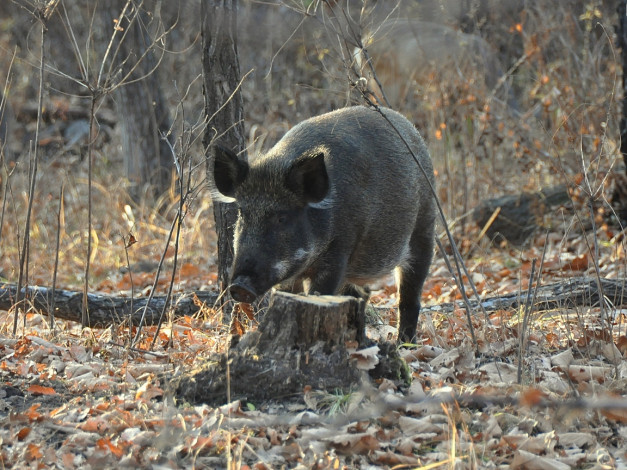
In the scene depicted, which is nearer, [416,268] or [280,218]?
[280,218]

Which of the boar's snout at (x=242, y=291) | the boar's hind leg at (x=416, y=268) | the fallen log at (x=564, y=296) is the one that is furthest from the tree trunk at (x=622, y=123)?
the boar's snout at (x=242, y=291)

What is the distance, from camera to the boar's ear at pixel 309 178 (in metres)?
4.87

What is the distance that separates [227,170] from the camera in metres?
5.11

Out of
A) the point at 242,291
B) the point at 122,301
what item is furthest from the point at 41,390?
the point at 122,301

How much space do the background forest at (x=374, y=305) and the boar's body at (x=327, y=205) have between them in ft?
1.11

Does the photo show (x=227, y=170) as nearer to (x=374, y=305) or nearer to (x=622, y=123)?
(x=374, y=305)

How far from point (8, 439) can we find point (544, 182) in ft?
27.8

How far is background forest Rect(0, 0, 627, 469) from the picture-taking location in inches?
135

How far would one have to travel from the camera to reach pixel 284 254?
4867 millimetres

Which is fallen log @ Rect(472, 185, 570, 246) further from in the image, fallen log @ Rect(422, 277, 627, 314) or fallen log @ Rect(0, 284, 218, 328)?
fallen log @ Rect(0, 284, 218, 328)

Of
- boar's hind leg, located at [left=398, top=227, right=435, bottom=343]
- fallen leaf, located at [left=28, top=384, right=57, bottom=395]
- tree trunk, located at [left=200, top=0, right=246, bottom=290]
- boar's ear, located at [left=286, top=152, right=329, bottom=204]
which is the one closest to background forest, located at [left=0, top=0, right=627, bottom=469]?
fallen leaf, located at [left=28, top=384, right=57, bottom=395]

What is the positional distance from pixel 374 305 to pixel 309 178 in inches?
104

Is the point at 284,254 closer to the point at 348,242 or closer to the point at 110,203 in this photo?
the point at 348,242

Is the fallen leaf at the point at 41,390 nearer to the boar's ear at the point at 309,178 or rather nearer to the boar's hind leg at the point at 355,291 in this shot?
the boar's ear at the point at 309,178
